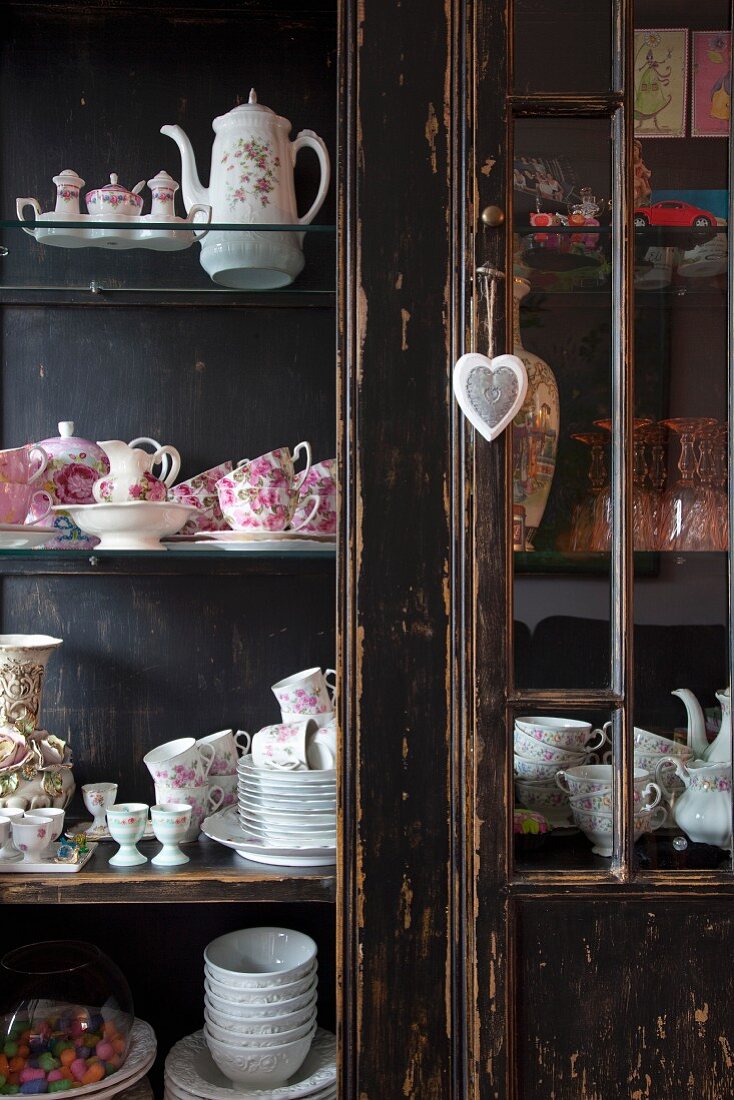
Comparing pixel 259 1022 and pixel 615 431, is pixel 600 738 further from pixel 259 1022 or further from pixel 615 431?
pixel 259 1022

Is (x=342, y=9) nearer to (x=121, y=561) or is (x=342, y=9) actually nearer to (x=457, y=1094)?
(x=121, y=561)

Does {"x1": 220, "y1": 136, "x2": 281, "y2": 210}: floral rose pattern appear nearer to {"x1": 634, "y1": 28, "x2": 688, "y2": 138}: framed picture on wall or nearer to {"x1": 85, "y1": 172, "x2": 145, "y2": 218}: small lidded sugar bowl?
{"x1": 85, "y1": 172, "x2": 145, "y2": 218}: small lidded sugar bowl

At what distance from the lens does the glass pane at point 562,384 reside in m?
1.18

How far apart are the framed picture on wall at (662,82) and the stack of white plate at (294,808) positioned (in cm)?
92

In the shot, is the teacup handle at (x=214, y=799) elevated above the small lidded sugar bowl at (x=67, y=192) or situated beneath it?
situated beneath

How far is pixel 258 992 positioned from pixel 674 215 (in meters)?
1.16

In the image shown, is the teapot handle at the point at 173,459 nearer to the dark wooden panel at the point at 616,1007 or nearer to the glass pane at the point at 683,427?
the glass pane at the point at 683,427

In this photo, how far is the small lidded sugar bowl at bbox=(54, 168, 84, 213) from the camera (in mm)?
1453

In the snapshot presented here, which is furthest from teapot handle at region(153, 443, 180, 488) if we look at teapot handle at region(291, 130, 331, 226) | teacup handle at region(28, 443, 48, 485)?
teapot handle at region(291, 130, 331, 226)

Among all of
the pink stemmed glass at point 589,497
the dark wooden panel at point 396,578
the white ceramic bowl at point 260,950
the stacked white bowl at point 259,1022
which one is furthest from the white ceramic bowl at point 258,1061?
the pink stemmed glass at point 589,497

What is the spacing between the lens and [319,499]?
1.51m

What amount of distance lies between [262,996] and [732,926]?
630 mm

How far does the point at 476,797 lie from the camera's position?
1.17 meters

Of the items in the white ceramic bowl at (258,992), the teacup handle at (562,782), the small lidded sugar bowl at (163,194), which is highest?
the small lidded sugar bowl at (163,194)
